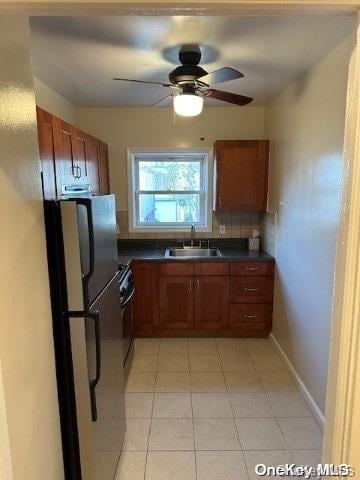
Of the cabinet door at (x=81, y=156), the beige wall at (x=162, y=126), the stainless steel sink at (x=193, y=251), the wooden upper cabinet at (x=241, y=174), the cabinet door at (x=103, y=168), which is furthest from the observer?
the stainless steel sink at (x=193, y=251)

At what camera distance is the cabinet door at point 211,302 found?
11.2 ft

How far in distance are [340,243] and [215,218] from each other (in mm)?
3080

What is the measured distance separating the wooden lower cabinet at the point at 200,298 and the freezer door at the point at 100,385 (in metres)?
1.46

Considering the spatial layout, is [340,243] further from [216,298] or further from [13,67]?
[216,298]

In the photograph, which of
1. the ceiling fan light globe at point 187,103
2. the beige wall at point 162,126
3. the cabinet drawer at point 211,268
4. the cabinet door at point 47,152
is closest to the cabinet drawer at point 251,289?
the cabinet drawer at point 211,268

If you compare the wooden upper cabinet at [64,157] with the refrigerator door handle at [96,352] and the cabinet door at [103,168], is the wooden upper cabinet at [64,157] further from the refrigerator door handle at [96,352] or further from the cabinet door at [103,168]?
the refrigerator door handle at [96,352]

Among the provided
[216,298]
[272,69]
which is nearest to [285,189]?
[272,69]

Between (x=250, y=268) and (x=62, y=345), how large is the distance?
2383mm

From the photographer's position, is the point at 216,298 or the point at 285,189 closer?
the point at 285,189

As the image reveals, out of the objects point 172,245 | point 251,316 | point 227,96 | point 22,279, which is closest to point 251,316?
point 251,316

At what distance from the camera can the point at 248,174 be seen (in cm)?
353

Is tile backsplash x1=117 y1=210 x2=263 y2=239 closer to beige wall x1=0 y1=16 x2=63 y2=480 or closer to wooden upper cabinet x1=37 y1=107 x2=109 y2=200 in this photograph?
wooden upper cabinet x1=37 y1=107 x2=109 y2=200

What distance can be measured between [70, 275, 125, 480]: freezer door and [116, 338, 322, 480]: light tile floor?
31cm

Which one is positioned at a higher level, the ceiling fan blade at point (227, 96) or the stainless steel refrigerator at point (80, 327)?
the ceiling fan blade at point (227, 96)
